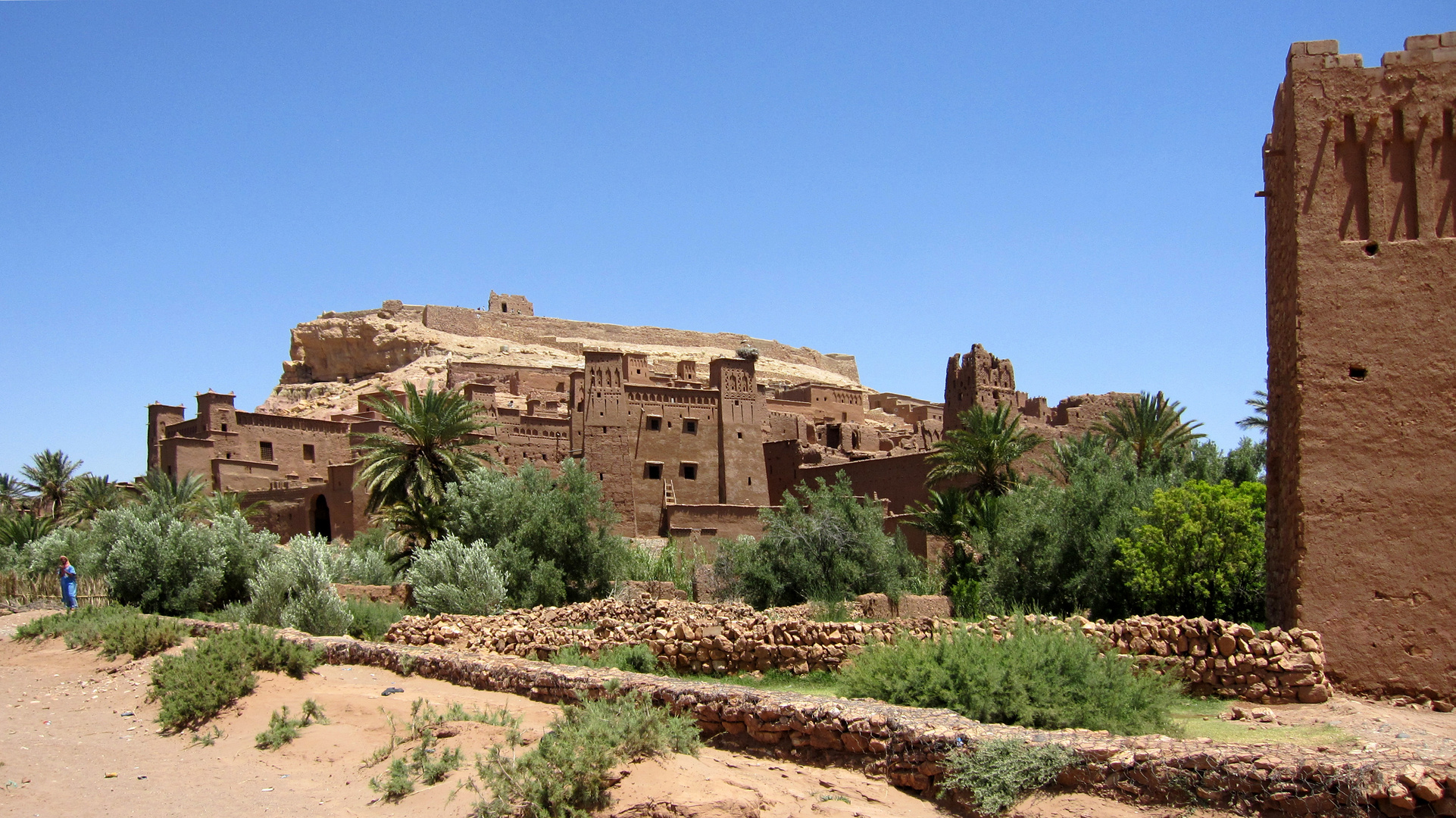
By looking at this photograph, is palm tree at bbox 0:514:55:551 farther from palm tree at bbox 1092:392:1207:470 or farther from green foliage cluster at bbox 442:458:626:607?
palm tree at bbox 1092:392:1207:470

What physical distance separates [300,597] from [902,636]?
468 inches

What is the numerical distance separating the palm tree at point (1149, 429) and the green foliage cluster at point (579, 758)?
2448 cm

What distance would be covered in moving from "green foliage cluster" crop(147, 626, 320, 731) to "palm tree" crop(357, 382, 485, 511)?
12708mm

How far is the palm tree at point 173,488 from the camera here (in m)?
31.7

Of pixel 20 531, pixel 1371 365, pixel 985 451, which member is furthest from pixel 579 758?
pixel 20 531

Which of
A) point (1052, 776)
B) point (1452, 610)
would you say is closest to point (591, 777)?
point (1052, 776)

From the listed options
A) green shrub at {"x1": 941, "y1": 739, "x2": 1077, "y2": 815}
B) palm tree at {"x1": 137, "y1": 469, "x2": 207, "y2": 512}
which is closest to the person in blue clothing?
palm tree at {"x1": 137, "y1": 469, "x2": 207, "y2": 512}

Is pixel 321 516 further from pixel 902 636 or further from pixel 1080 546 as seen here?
pixel 902 636

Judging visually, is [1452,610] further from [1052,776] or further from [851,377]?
[851,377]

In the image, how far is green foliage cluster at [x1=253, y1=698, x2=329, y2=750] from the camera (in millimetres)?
11703

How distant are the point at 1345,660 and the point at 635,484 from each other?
2708 cm

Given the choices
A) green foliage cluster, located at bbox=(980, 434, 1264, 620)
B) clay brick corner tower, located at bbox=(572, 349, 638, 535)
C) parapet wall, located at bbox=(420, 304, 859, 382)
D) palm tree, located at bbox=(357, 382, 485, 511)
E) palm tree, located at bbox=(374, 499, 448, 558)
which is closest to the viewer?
green foliage cluster, located at bbox=(980, 434, 1264, 620)

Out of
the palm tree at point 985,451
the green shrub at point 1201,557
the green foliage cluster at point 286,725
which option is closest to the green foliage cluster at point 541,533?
the palm tree at point 985,451

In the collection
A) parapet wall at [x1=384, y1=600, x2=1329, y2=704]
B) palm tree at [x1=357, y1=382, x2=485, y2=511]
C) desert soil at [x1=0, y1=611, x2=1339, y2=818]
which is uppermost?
palm tree at [x1=357, y1=382, x2=485, y2=511]
